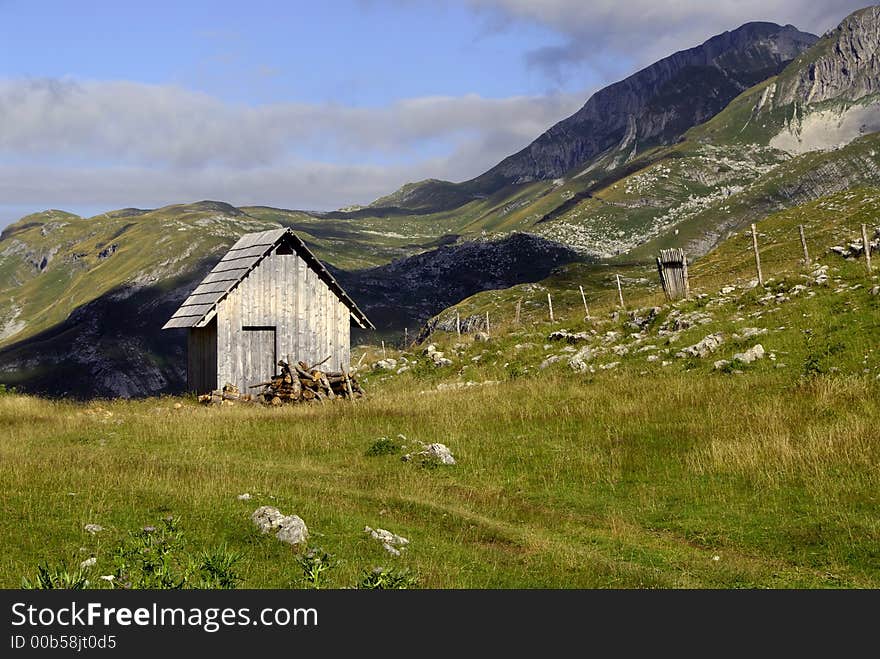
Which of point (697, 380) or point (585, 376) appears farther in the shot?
point (585, 376)

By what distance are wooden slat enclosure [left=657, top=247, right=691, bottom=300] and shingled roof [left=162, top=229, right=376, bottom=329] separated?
523 inches

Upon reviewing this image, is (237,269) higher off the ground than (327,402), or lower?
higher

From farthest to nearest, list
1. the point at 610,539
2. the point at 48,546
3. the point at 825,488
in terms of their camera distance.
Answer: the point at 825,488, the point at 610,539, the point at 48,546

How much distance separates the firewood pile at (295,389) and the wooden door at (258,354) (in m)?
0.73

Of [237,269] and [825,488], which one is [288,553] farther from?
[237,269]

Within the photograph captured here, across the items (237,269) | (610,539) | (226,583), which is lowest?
(610,539)

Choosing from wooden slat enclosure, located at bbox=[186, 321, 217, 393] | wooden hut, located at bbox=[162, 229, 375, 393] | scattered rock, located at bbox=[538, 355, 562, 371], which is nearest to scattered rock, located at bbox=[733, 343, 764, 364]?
scattered rock, located at bbox=[538, 355, 562, 371]

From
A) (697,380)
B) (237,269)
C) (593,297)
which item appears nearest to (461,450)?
(697,380)

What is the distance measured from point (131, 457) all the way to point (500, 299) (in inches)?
5170

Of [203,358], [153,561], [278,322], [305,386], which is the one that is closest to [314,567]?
[153,561]

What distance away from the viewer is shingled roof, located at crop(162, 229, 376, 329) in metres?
34.6

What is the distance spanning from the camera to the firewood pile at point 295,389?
33688mm

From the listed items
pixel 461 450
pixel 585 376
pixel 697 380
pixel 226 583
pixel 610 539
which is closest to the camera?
pixel 226 583

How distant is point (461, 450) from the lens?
20953 millimetres
